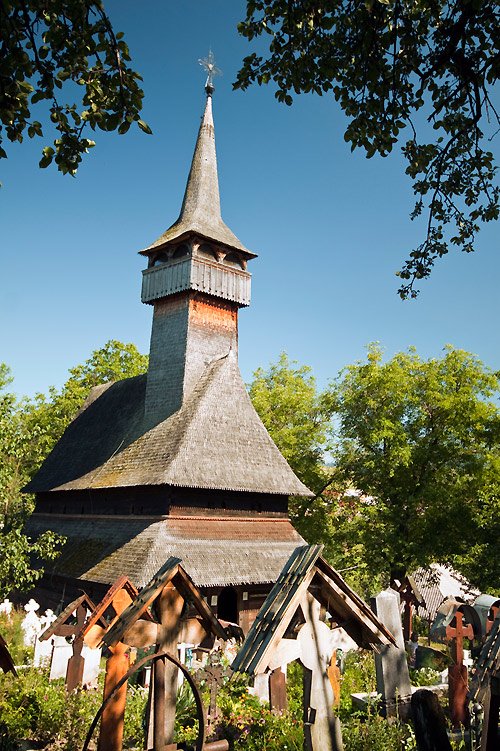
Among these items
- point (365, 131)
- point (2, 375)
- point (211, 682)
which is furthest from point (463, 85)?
point (2, 375)

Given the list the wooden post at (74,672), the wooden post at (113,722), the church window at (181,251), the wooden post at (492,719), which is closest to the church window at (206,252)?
the church window at (181,251)

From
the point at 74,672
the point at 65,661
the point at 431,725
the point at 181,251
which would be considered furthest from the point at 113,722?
the point at 181,251

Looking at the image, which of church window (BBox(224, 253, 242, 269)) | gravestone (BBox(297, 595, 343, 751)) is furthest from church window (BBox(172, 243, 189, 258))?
gravestone (BBox(297, 595, 343, 751))

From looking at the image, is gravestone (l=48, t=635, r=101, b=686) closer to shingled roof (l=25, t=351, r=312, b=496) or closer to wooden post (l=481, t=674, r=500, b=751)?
shingled roof (l=25, t=351, r=312, b=496)

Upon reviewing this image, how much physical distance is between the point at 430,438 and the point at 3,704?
2076 centimetres

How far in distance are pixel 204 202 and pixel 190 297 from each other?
5.51 metres

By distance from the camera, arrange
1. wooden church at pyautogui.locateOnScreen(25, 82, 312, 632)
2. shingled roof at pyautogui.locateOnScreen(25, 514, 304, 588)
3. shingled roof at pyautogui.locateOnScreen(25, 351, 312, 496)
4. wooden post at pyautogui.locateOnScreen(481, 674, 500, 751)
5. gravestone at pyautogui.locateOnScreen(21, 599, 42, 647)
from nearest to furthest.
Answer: wooden post at pyautogui.locateOnScreen(481, 674, 500, 751)
gravestone at pyautogui.locateOnScreen(21, 599, 42, 647)
shingled roof at pyautogui.locateOnScreen(25, 514, 304, 588)
wooden church at pyautogui.locateOnScreen(25, 82, 312, 632)
shingled roof at pyautogui.locateOnScreen(25, 351, 312, 496)

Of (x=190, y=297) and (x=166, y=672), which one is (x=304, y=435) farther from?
(x=166, y=672)

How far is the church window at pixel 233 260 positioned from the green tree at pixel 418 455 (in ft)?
27.0

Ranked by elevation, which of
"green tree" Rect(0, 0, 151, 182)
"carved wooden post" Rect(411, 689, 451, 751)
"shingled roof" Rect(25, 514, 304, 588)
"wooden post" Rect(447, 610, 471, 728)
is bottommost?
"wooden post" Rect(447, 610, 471, 728)

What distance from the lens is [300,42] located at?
19.2 feet

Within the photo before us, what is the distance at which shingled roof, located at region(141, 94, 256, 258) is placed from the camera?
78.6 ft

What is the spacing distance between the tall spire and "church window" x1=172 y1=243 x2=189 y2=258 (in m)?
0.54

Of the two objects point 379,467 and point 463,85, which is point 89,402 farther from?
point 463,85
